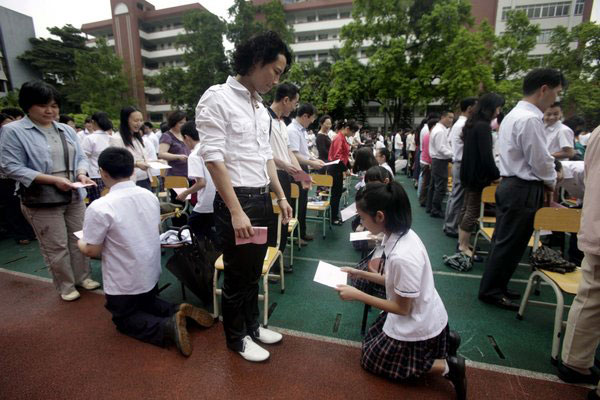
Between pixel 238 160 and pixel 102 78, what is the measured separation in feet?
100.0

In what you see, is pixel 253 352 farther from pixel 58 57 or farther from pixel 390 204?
pixel 58 57

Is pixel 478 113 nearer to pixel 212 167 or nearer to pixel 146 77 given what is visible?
pixel 212 167

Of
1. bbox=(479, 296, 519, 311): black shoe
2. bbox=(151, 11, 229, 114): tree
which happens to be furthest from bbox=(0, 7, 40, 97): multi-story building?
bbox=(479, 296, 519, 311): black shoe

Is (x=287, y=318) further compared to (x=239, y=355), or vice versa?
(x=287, y=318)

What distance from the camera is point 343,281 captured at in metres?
1.64

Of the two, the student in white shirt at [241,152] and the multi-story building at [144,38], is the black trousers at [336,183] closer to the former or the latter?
the student in white shirt at [241,152]

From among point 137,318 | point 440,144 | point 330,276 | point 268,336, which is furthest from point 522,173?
point 137,318

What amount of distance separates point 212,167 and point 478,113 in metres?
3.34

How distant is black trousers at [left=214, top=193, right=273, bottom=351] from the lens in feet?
5.32

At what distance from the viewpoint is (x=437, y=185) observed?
5160mm

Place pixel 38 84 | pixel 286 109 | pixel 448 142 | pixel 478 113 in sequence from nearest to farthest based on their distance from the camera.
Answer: pixel 38 84 < pixel 286 109 < pixel 478 113 < pixel 448 142

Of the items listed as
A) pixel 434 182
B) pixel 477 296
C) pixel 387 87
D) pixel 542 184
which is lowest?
pixel 477 296

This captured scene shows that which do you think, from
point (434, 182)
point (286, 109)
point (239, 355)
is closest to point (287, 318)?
point (239, 355)

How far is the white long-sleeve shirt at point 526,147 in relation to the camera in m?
2.15
